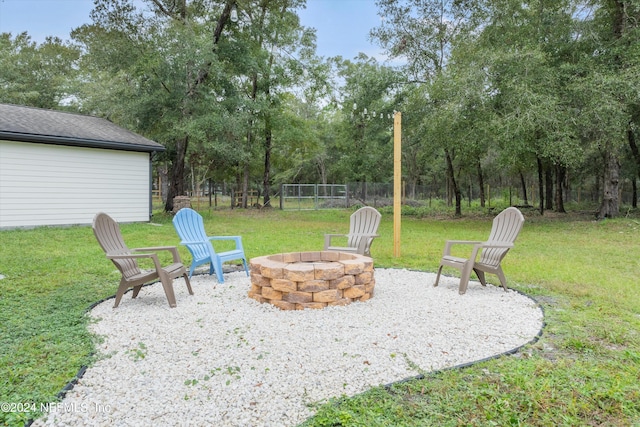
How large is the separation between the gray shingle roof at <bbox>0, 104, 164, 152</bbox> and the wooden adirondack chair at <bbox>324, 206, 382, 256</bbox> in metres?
8.79

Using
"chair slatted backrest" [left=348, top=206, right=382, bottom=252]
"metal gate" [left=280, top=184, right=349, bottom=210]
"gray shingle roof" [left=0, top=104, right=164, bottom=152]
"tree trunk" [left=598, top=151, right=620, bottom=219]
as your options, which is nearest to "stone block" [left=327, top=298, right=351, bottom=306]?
"chair slatted backrest" [left=348, top=206, right=382, bottom=252]

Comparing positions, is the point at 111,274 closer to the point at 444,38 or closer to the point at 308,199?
the point at 444,38

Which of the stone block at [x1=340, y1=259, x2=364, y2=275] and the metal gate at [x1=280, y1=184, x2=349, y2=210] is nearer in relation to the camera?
the stone block at [x1=340, y1=259, x2=364, y2=275]

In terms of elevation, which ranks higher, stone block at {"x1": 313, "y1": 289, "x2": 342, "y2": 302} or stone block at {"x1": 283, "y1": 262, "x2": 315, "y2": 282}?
stone block at {"x1": 283, "y1": 262, "x2": 315, "y2": 282}

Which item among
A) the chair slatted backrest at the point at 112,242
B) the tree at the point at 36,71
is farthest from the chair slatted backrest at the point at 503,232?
the tree at the point at 36,71

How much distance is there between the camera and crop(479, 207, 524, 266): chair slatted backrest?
15.0 ft

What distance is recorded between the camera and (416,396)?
2.21m

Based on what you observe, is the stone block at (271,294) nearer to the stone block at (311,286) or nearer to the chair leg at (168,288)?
the stone block at (311,286)

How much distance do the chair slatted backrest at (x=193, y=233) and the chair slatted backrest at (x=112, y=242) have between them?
0.71 meters

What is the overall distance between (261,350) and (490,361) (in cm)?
154

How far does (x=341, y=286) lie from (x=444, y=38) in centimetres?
1217

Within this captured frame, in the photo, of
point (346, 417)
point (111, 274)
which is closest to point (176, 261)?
point (111, 274)

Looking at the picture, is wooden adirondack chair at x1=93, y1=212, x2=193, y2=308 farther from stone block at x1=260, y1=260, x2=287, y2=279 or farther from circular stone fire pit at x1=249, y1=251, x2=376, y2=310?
stone block at x1=260, y1=260, x2=287, y2=279

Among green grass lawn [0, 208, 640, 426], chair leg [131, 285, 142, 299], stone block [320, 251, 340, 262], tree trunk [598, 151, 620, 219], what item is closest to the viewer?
green grass lawn [0, 208, 640, 426]
